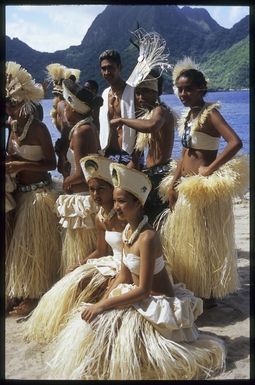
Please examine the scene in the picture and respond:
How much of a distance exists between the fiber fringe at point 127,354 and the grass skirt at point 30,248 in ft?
2.78

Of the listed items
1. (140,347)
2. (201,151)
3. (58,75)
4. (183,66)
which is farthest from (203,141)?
Result: (58,75)

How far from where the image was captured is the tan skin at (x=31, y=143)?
124 inches

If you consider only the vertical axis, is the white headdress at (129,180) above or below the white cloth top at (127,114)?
below

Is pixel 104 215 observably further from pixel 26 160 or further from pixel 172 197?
pixel 26 160

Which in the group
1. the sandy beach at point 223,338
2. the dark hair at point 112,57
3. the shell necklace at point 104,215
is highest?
the dark hair at point 112,57

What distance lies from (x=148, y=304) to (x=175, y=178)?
105 cm

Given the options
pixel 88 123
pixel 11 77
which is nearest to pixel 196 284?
pixel 88 123

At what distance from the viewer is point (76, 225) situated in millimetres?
3111

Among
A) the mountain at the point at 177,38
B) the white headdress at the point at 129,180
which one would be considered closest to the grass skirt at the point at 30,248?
the white headdress at the point at 129,180

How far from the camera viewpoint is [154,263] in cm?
238

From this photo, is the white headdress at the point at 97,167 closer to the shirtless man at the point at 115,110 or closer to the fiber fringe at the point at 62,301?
the fiber fringe at the point at 62,301

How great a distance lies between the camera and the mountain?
2114 cm

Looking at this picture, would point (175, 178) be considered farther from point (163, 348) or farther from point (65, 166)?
point (163, 348)

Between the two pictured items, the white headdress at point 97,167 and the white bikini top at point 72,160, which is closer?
the white headdress at point 97,167
